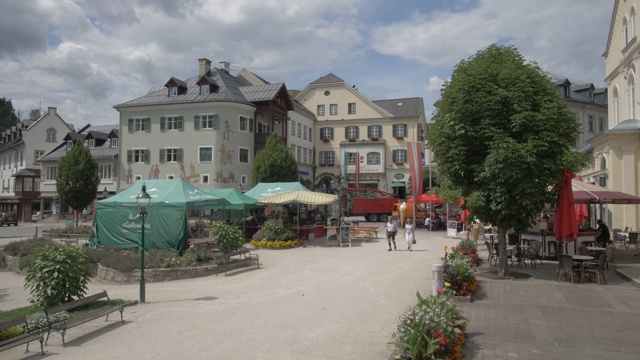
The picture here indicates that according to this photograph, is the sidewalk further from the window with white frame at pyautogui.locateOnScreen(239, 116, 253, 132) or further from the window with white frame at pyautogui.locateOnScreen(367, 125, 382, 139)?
the window with white frame at pyautogui.locateOnScreen(367, 125, 382, 139)

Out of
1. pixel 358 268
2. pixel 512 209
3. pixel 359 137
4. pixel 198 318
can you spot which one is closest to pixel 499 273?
pixel 512 209

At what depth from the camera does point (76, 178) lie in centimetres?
3111

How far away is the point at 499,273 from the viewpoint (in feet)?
45.7

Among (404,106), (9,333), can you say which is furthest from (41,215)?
(9,333)

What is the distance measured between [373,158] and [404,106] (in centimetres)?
787

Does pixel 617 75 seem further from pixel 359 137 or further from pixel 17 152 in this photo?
pixel 17 152

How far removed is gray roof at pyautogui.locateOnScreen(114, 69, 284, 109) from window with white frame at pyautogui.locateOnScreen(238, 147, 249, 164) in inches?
166

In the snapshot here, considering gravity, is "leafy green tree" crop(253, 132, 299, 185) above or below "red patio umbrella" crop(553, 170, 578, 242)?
above

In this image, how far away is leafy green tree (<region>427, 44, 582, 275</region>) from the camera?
12.7 meters

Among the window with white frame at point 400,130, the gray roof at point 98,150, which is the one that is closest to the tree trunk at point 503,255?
the window with white frame at point 400,130

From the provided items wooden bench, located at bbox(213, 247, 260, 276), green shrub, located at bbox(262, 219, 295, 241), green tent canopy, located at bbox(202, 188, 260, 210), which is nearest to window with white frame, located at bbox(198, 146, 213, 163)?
green tent canopy, located at bbox(202, 188, 260, 210)

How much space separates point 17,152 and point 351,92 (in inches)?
1712

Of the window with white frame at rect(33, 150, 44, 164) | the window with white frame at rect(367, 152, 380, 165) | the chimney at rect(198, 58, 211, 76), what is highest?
the chimney at rect(198, 58, 211, 76)

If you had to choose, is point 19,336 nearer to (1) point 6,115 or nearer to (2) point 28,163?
(2) point 28,163
